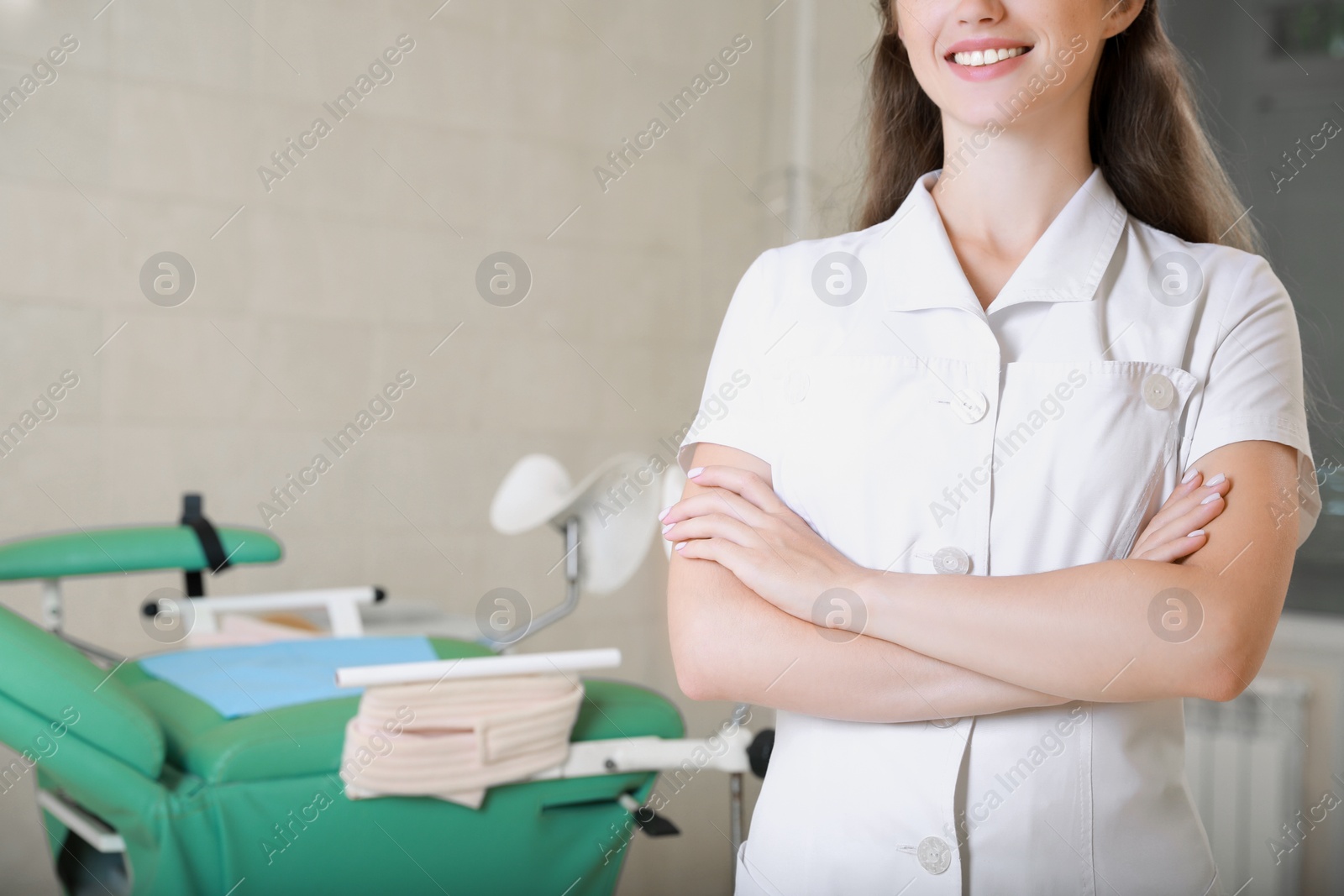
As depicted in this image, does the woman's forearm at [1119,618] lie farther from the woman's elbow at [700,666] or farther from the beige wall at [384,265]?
the beige wall at [384,265]

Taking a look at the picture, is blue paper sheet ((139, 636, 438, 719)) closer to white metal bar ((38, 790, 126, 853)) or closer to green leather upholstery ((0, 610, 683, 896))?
green leather upholstery ((0, 610, 683, 896))

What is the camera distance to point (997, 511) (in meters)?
1.06

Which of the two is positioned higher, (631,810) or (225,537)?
(225,537)

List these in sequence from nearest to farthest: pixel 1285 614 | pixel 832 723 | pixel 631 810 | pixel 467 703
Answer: pixel 832 723 → pixel 467 703 → pixel 631 810 → pixel 1285 614

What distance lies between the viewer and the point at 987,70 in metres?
1.09

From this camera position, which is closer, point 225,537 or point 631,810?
point 631,810

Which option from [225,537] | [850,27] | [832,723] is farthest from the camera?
[850,27]

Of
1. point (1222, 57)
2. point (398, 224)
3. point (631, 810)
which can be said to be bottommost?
point (631, 810)

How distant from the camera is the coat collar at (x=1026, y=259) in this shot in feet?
3.63

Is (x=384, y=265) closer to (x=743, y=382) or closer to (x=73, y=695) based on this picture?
(x=73, y=695)

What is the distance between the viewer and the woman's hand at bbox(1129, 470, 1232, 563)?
100 centimetres

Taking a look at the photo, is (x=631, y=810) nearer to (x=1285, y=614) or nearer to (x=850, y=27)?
(x=1285, y=614)

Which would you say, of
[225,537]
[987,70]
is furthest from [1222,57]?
[225,537]

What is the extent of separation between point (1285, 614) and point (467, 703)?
6.91 ft
